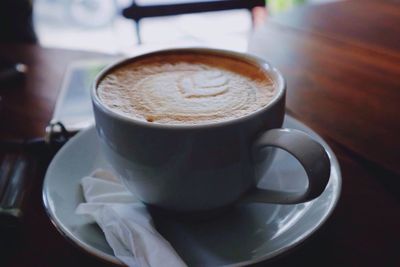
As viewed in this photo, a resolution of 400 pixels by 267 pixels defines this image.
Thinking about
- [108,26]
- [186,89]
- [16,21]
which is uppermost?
[186,89]

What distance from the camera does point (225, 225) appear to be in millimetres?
476

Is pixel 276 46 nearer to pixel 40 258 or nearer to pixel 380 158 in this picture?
pixel 380 158

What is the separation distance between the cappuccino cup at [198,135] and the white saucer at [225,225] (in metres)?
0.02

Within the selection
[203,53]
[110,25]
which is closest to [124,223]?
[203,53]

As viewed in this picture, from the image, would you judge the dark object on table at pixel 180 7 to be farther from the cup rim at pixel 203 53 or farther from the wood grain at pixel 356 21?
the cup rim at pixel 203 53

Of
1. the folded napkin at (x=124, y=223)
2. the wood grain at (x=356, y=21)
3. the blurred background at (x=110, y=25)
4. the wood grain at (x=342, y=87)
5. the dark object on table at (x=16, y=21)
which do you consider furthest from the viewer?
the blurred background at (x=110, y=25)

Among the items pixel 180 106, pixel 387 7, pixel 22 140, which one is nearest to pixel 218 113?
pixel 180 106

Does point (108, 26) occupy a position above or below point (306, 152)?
below

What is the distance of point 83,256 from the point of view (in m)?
0.45

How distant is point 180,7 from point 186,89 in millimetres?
770

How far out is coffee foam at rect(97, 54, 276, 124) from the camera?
48 cm

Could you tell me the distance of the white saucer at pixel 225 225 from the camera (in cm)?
43

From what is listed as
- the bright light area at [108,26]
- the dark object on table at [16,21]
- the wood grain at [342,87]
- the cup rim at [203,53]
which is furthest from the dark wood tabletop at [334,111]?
the bright light area at [108,26]

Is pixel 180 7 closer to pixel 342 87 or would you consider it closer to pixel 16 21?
pixel 16 21
